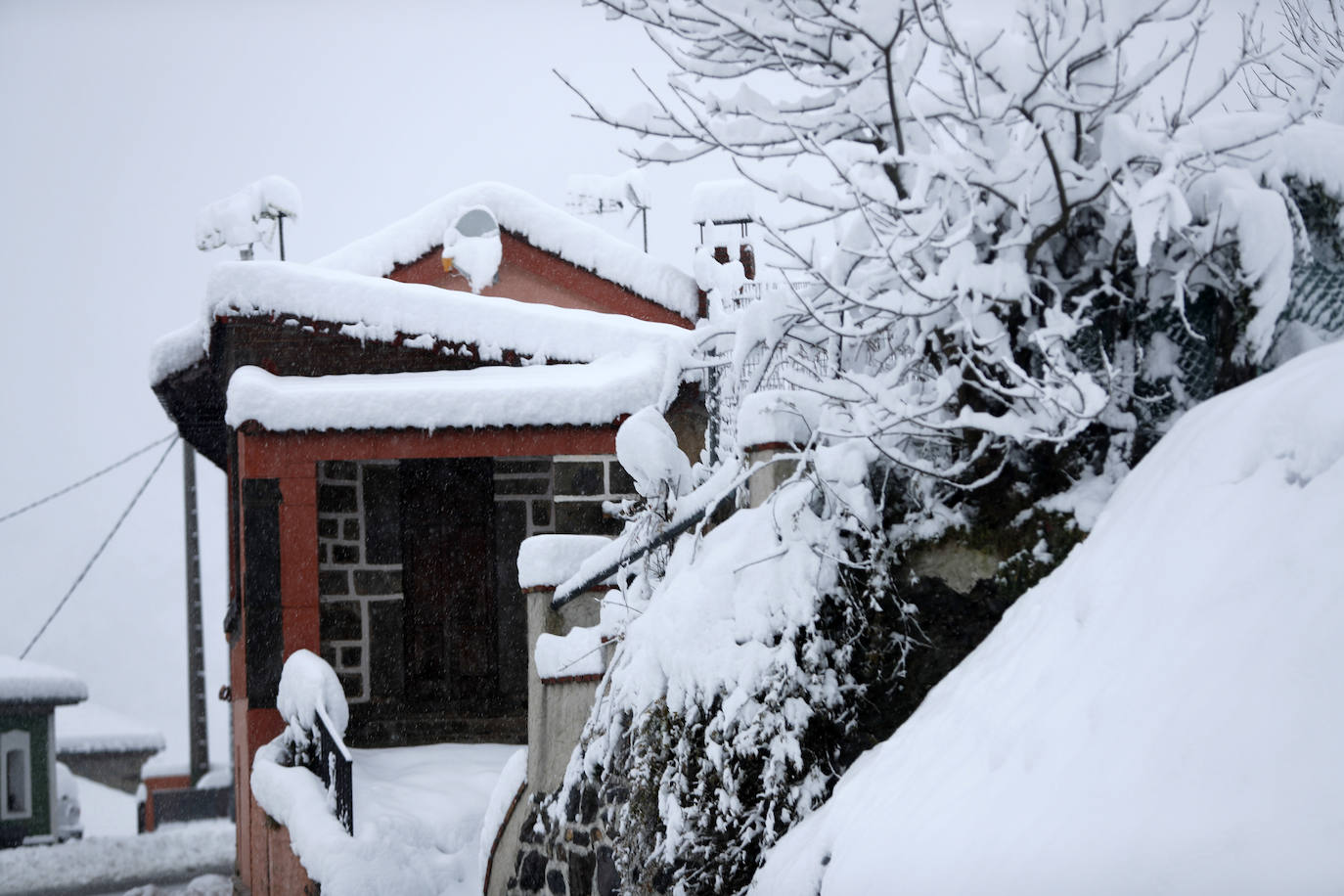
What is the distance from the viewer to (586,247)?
1361cm

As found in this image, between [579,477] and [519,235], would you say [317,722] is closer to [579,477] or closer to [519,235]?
[579,477]

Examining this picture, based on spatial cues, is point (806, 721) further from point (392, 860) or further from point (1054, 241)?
point (392, 860)

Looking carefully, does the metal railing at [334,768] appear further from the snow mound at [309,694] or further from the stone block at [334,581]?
the stone block at [334,581]

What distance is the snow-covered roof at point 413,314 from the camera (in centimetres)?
850

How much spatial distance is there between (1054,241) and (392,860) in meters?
4.48

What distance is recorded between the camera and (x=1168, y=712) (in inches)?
98.5

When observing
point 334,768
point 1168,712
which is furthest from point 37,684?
point 1168,712

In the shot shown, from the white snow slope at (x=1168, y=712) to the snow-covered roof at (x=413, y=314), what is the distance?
5724mm

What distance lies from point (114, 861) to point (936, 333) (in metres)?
14.7

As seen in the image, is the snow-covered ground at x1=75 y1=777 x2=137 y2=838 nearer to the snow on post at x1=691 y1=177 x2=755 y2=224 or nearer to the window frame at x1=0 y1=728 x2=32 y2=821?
the window frame at x1=0 y1=728 x2=32 y2=821

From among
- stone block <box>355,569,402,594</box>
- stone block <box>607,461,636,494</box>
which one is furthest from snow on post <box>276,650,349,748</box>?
stone block <box>607,461,636,494</box>

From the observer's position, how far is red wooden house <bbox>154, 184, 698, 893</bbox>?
330 inches

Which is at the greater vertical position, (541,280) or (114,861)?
(541,280)

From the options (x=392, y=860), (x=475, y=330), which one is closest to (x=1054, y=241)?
(x=392, y=860)
